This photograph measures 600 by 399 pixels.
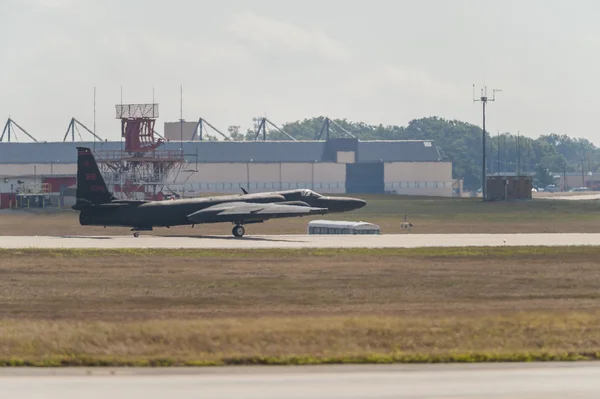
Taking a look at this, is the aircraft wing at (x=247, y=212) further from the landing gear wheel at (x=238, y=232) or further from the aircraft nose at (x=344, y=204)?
the aircraft nose at (x=344, y=204)

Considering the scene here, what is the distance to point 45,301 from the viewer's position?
33000 millimetres

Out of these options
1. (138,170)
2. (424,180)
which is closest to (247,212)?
(138,170)

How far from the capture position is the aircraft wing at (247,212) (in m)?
62.9

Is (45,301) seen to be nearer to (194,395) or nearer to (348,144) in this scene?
(194,395)

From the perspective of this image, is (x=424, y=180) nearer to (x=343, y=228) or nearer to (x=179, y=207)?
(x=343, y=228)

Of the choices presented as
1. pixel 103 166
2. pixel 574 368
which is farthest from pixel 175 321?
pixel 103 166

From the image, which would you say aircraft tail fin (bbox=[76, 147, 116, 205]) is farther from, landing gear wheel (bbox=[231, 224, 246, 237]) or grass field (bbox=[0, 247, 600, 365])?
grass field (bbox=[0, 247, 600, 365])

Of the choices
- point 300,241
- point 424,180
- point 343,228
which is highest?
point 424,180

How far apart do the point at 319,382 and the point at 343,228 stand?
4847 centimetres

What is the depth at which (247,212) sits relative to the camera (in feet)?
209

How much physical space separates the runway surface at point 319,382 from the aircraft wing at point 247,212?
136 feet

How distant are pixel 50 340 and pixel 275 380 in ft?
20.6

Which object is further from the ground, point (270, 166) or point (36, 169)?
point (270, 166)

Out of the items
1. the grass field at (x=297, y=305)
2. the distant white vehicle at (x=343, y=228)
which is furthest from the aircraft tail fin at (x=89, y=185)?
the distant white vehicle at (x=343, y=228)
